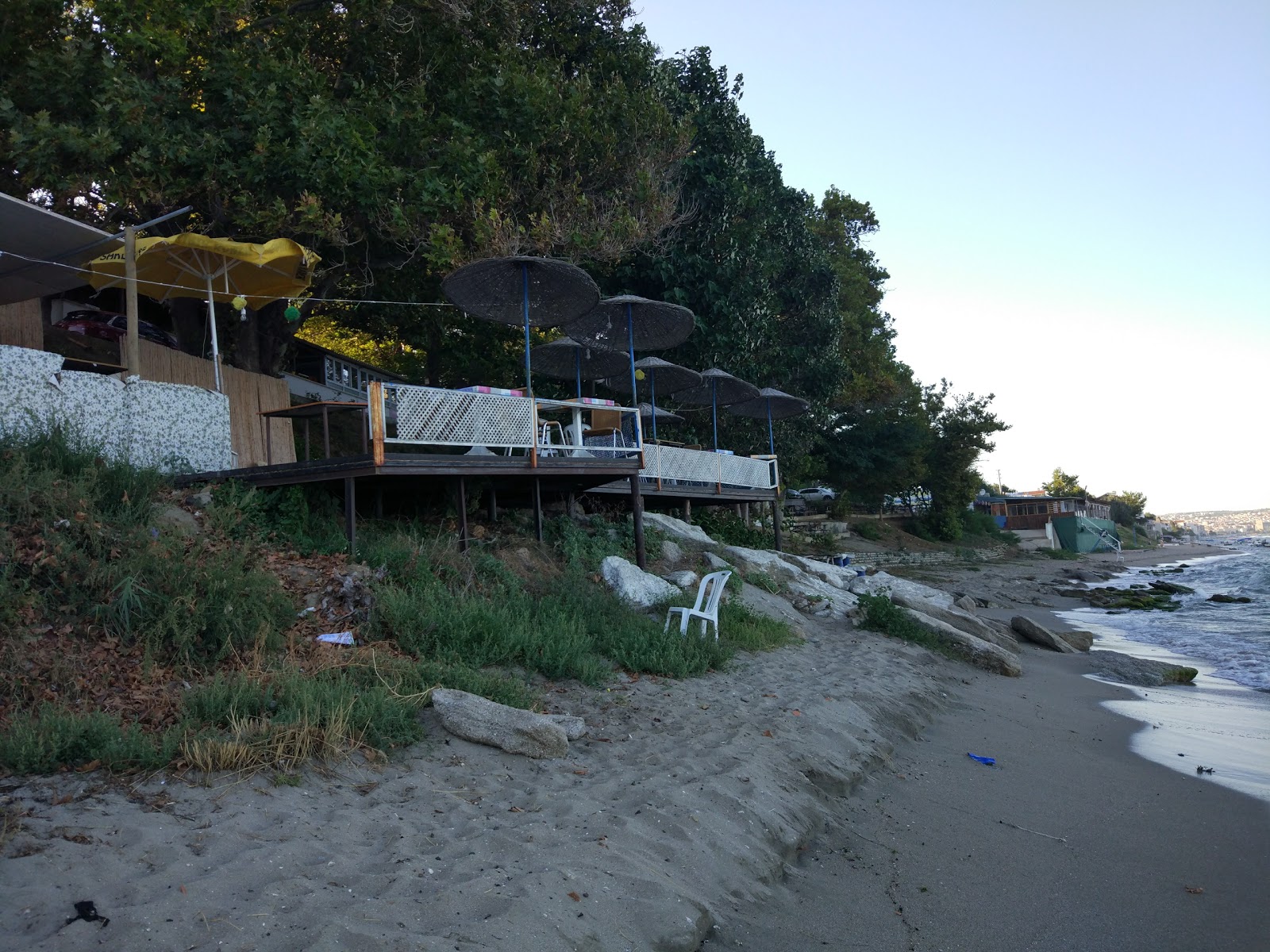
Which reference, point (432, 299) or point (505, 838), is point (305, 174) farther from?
point (505, 838)

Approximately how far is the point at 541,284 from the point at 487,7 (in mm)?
6125

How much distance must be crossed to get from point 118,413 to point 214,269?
3518 mm

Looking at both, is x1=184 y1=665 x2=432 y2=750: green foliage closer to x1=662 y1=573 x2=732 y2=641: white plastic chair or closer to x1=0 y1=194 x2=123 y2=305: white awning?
x1=662 y1=573 x2=732 y2=641: white plastic chair

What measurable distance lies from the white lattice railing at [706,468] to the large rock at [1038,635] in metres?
5.38

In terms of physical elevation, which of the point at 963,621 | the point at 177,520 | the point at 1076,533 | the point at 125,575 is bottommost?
the point at 963,621

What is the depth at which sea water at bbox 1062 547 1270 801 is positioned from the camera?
7555 millimetres

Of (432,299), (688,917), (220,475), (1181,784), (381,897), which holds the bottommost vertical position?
(1181,784)

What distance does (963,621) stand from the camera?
13.8 metres

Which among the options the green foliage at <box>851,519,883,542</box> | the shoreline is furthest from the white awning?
the green foliage at <box>851,519,883,542</box>

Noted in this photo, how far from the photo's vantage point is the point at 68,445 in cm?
825

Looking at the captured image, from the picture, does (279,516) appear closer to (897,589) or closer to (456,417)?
(456,417)

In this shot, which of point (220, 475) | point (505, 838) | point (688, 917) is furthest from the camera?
point (220, 475)

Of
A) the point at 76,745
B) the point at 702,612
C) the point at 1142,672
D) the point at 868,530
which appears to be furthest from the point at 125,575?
the point at 868,530

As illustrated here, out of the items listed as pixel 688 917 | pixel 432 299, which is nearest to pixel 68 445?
pixel 688 917
